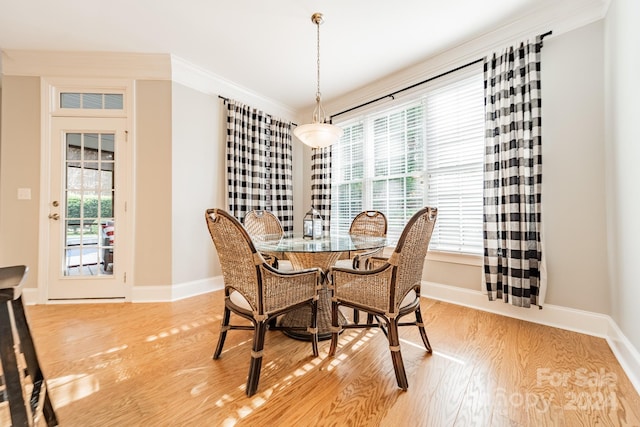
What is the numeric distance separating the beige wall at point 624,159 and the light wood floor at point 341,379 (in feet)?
1.42

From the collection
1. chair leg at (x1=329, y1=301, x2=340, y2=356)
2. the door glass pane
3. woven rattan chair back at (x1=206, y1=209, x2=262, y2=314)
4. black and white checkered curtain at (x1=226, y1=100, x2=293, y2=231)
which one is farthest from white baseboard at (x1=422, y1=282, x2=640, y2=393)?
the door glass pane

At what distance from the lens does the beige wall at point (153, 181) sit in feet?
9.73

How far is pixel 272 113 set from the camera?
4.10 m

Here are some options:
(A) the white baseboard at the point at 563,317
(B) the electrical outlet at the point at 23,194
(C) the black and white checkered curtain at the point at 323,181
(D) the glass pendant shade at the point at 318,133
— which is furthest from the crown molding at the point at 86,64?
(A) the white baseboard at the point at 563,317

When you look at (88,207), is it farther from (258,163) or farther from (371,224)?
(371,224)

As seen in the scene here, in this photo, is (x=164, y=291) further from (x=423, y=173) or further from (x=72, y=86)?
(x=423, y=173)

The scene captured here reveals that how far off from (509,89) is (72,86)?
177 inches

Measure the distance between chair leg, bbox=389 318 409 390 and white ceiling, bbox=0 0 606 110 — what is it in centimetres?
245

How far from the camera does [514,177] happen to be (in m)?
2.30

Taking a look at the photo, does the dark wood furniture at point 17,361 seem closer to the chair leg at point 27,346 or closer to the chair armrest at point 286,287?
the chair leg at point 27,346

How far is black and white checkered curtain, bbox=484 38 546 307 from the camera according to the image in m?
2.23

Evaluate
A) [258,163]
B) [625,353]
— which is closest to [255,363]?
[625,353]

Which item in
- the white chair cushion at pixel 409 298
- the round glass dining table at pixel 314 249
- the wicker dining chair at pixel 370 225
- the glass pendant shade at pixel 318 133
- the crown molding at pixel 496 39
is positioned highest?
the crown molding at pixel 496 39

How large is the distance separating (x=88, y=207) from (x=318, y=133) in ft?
9.08
